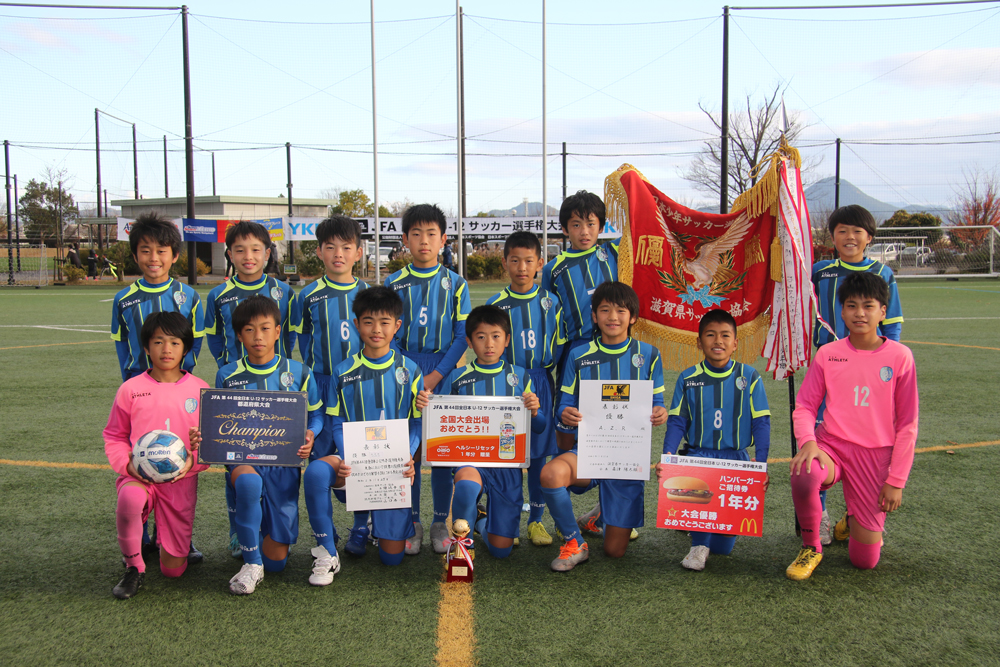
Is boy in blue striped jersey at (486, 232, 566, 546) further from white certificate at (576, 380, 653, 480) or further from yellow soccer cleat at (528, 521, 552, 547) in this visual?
white certificate at (576, 380, 653, 480)

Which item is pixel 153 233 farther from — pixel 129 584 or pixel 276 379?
pixel 129 584

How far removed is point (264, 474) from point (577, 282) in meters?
1.98

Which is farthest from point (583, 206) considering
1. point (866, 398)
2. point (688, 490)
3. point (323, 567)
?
point (323, 567)

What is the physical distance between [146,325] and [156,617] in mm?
1267

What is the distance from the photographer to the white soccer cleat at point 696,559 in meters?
3.29

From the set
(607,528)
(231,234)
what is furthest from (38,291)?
(607,528)

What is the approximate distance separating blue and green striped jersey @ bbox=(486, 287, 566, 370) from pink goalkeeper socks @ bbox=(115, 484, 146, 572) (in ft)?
6.22

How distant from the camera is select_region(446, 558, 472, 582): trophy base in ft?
10.4

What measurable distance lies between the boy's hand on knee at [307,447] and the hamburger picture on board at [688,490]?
5.43 ft

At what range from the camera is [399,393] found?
3510mm

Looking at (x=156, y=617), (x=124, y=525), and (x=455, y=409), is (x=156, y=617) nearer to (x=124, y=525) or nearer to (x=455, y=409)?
(x=124, y=525)

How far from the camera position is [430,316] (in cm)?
391

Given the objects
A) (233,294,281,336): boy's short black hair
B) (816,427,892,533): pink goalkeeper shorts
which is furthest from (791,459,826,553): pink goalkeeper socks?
(233,294,281,336): boy's short black hair

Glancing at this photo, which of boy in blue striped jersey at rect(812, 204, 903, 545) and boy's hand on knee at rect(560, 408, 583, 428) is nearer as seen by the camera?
boy's hand on knee at rect(560, 408, 583, 428)
